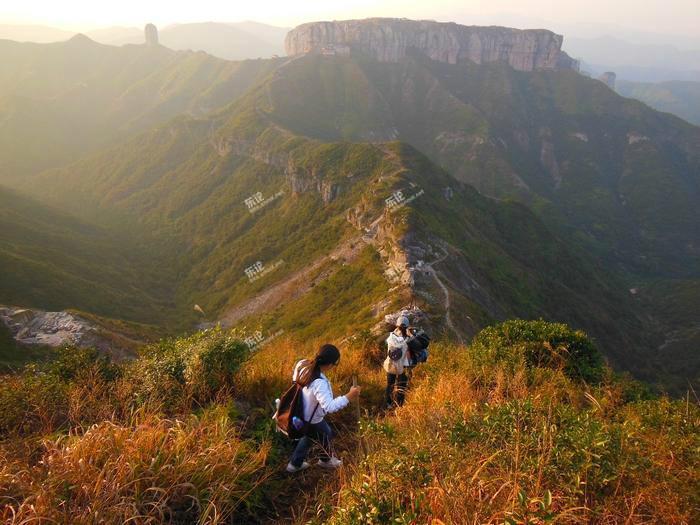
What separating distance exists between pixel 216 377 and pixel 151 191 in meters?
152

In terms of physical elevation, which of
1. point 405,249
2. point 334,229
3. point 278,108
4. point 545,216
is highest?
point 278,108

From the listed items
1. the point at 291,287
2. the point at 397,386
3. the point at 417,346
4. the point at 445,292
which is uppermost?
the point at 417,346

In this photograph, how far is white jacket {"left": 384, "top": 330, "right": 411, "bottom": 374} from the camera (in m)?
9.23

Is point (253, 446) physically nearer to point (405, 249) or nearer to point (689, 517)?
point (689, 517)

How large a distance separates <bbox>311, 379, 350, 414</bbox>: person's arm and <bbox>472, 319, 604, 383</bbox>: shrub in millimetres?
4847

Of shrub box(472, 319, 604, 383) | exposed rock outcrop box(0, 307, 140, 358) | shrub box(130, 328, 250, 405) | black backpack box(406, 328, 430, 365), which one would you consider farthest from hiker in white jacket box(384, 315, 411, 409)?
exposed rock outcrop box(0, 307, 140, 358)

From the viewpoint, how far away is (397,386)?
30.7 feet

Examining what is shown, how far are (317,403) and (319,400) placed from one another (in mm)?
264

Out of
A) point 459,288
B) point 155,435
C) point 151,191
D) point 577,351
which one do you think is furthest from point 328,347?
point 151,191

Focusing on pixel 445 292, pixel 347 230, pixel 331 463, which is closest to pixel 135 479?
pixel 331 463

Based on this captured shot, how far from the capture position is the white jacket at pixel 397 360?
30.3 feet

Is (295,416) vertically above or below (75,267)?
above

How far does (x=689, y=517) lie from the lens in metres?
4.44

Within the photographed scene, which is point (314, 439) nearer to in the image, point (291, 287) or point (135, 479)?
point (135, 479)
